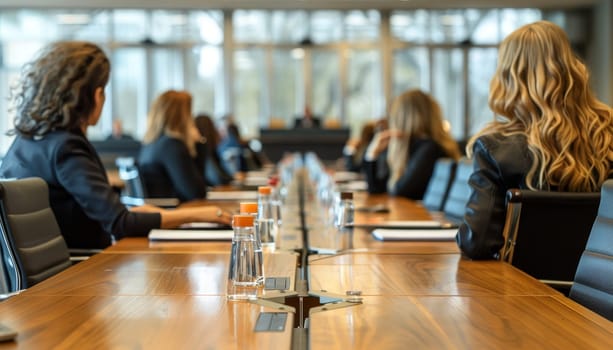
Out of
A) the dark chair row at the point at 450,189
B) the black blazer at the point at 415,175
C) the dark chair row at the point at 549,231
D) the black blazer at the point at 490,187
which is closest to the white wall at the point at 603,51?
the black blazer at the point at 415,175

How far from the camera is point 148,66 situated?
54.1 feet

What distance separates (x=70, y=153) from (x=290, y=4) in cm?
1365

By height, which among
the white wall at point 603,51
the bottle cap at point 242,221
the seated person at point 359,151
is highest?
the white wall at point 603,51

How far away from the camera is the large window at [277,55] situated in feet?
53.7

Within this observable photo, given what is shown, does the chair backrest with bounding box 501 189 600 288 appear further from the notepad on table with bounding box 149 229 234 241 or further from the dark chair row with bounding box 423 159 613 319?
the notepad on table with bounding box 149 229 234 241

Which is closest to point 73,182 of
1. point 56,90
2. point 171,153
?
point 56,90

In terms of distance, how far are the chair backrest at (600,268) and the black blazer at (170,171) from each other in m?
3.11

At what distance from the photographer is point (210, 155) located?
7344 millimetres

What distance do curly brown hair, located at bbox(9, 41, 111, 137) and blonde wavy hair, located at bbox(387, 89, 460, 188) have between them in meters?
2.77

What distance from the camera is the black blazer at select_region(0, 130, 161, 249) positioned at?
263 centimetres

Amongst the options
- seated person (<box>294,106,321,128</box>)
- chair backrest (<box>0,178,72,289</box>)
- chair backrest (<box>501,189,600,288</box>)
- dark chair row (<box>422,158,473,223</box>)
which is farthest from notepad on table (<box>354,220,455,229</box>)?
seated person (<box>294,106,321,128</box>)

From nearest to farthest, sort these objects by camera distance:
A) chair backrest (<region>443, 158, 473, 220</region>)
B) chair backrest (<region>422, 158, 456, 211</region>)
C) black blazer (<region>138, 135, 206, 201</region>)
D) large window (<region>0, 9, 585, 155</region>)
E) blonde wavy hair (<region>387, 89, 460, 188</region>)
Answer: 1. chair backrest (<region>443, 158, 473, 220</region>)
2. chair backrest (<region>422, 158, 456, 211</region>)
3. black blazer (<region>138, 135, 206, 201</region>)
4. blonde wavy hair (<region>387, 89, 460, 188</region>)
5. large window (<region>0, 9, 585, 155</region>)

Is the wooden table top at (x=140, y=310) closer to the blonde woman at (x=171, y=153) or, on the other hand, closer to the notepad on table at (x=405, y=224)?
the notepad on table at (x=405, y=224)

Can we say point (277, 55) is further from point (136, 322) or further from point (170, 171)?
point (136, 322)
